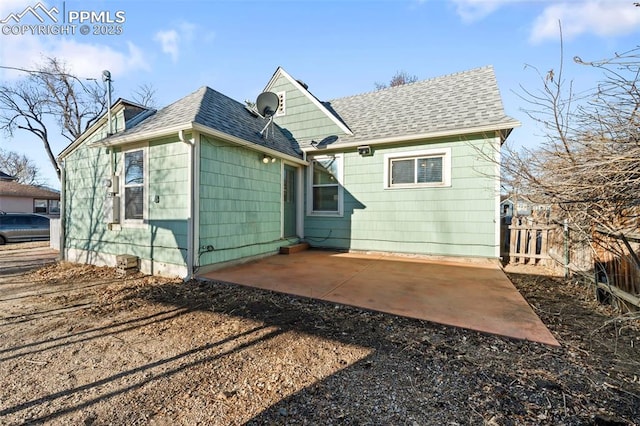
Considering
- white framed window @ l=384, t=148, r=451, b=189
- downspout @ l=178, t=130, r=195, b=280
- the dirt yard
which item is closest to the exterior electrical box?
downspout @ l=178, t=130, r=195, b=280

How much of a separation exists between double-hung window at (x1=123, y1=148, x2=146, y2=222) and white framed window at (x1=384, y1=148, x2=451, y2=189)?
576 cm

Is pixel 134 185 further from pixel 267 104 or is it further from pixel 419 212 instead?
pixel 419 212

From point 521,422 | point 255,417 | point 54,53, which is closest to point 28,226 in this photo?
point 54,53

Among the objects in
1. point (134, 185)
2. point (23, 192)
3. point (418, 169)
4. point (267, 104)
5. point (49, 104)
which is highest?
→ point (49, 104)

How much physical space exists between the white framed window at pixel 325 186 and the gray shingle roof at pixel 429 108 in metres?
0.65

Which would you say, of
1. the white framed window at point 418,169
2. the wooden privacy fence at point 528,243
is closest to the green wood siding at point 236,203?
the white framed window at point 418,169

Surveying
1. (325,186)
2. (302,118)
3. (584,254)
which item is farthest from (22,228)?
(584,254)

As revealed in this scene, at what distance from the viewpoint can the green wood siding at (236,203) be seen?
5.43m

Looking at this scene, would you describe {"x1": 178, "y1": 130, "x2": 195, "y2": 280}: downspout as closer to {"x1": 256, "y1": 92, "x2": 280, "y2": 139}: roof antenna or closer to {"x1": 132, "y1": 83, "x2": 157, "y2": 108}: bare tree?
{"x1": 256, "y1": 92, "x2": 280, "y2": 139}: roof antenna

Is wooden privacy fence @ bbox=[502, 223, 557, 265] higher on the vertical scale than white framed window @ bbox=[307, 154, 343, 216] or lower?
lower

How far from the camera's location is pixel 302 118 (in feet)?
29.5

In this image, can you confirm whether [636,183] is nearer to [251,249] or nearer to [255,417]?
[255,417]

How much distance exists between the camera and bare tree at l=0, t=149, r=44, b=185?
103 feet

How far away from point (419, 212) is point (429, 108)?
3031 millimetres
